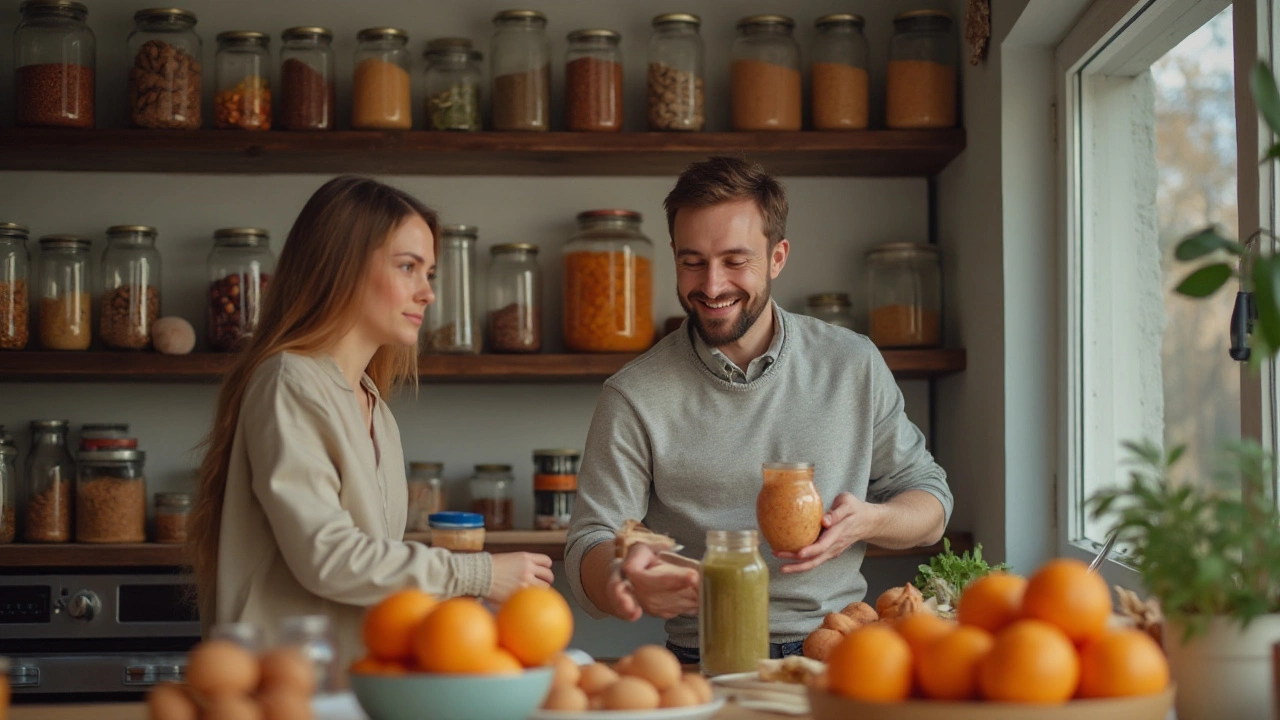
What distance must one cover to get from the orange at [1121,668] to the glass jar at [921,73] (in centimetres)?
198

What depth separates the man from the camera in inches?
78.8

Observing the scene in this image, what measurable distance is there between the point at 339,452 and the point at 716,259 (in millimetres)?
710

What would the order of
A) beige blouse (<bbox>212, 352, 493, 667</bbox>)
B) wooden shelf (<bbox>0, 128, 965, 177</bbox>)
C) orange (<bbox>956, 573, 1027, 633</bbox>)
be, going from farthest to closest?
wooden shelf (<bbox>0, 128, 965, 177</bbox>) → beige blouse (<bbox>212, 352, 493, 667</bbox>) → orange (<bbox>956, 573, 1027, 633</bbox>)

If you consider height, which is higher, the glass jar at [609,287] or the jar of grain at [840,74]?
the jar of grain at [840,74]

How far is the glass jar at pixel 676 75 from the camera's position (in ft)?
9.14

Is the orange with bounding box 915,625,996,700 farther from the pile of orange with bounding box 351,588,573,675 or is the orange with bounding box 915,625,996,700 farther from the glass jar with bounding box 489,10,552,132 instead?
the glass jar with bounding box 489,10,552,132

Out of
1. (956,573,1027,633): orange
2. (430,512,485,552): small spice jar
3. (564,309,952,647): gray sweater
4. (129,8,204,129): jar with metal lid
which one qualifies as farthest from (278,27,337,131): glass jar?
(956,573,1027,633): orange

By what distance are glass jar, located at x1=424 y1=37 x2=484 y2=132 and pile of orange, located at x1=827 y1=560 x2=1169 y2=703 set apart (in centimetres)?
204

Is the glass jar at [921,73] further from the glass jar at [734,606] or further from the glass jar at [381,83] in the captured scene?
the glass jar at [734,606]

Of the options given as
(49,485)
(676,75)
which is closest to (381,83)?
(676,75)

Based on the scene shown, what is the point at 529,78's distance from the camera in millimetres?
2822

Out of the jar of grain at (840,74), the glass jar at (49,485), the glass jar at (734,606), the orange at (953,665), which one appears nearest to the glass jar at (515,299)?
the jar of grain at (840,74)

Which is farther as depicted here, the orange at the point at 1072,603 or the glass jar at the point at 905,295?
the glass jar at the point at 905,295

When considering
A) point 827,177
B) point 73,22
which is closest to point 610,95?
point 827,177
